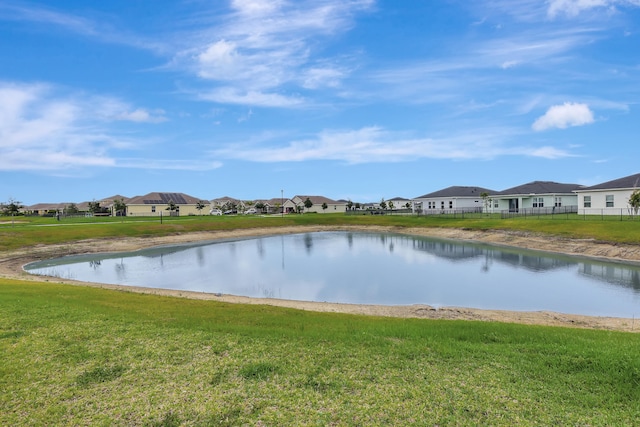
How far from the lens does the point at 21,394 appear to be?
638cm

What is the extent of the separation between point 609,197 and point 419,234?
76.9ft

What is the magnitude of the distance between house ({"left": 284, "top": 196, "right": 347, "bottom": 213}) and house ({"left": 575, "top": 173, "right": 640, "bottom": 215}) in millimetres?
76105

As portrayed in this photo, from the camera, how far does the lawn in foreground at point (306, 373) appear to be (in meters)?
5.77

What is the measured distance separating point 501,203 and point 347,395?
A: 223ft

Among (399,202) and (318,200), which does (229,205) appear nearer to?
(318,200)

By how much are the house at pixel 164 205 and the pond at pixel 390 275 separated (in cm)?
6128

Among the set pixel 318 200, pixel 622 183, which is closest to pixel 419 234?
pixel 622 183

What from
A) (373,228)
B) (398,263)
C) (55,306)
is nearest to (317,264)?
(398,263)

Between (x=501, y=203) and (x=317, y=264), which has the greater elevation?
(x=501, y=203)

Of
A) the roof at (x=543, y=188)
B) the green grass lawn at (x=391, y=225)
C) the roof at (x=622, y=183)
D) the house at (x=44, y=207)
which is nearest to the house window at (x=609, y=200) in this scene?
the roof at (x=622, y=183)

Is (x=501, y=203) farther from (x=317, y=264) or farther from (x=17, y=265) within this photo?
(x=17, y=265)

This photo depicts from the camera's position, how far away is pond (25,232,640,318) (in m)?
19.7

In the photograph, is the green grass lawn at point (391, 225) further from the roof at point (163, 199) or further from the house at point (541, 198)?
the roof at point (163, 199)

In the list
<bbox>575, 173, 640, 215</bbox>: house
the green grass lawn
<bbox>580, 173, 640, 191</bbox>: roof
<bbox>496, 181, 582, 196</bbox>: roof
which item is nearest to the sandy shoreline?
the green grass lawn
